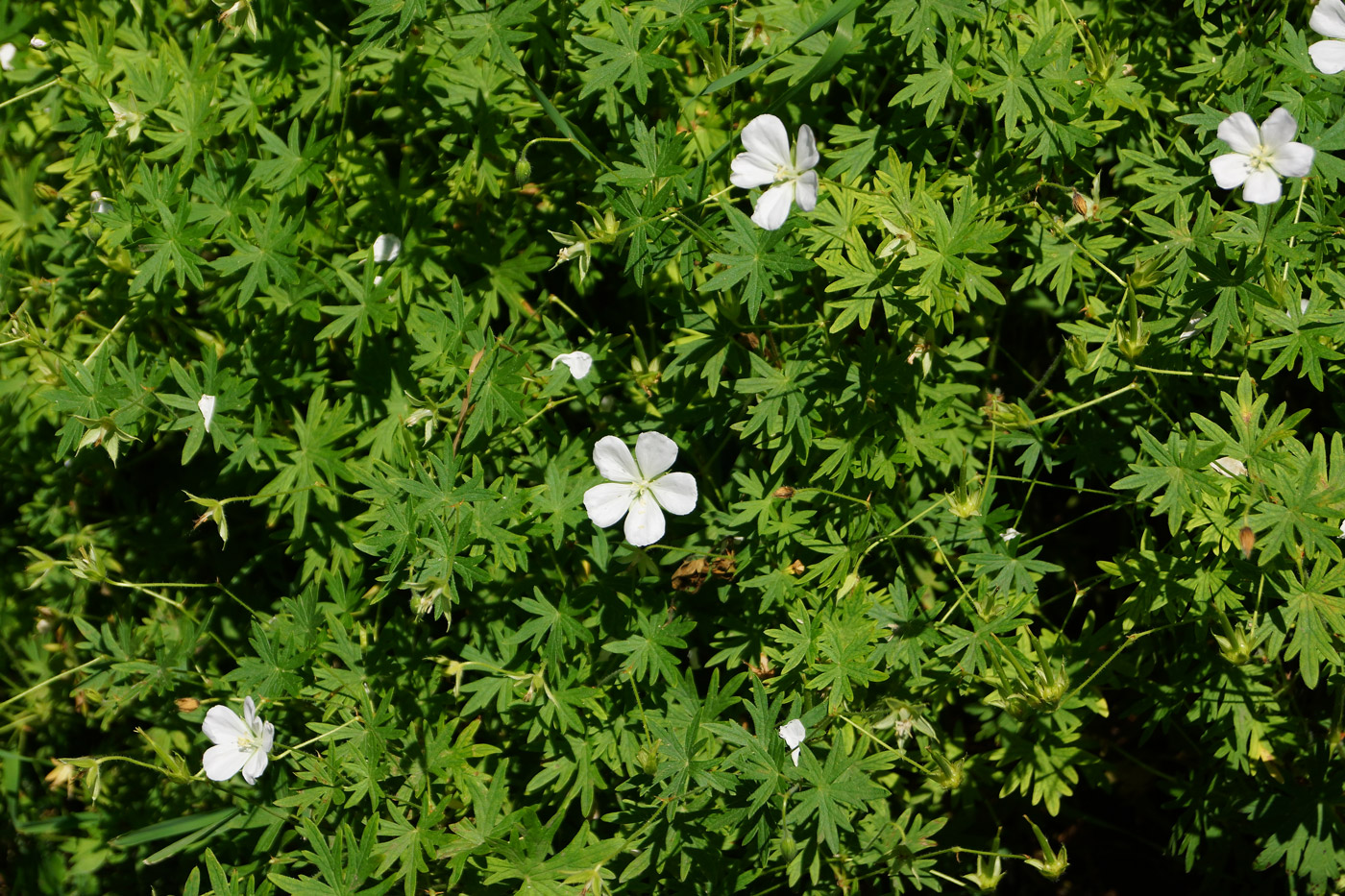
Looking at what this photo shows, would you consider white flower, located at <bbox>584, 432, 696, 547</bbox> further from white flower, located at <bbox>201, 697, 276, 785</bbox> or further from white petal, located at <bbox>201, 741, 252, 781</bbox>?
white petal, located at <bbox>201, 741, 252, 781</bbox>

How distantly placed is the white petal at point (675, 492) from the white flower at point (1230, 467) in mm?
1345

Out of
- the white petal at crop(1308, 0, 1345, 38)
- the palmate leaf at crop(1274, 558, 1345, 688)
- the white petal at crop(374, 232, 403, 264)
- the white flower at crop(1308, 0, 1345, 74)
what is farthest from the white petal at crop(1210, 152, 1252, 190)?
the white petal at crop(374, 232, 403, 264)

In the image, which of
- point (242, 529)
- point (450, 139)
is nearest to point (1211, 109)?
point (450, 139)

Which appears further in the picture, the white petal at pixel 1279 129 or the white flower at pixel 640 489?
the white flower at pixel 640 489

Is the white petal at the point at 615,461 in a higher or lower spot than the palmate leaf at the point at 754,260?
lower

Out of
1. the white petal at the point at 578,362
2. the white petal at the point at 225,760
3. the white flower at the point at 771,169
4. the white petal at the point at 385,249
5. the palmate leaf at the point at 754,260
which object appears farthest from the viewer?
the white petal at the point at 385,249

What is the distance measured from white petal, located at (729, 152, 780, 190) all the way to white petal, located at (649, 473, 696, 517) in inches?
30.2

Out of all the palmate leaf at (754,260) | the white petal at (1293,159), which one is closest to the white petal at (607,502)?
the palmate leaf at (754,260)

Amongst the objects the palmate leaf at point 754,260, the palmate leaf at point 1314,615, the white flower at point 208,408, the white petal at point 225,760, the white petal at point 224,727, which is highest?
the palmate leaf at point 754,260

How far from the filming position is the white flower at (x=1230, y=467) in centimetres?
239

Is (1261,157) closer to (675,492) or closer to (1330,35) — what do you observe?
(1330,35)

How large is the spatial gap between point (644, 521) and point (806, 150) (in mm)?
1027

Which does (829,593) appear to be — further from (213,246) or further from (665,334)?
(213,246)

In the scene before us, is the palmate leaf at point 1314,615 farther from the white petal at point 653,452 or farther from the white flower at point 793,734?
the white petal at point 653,452
